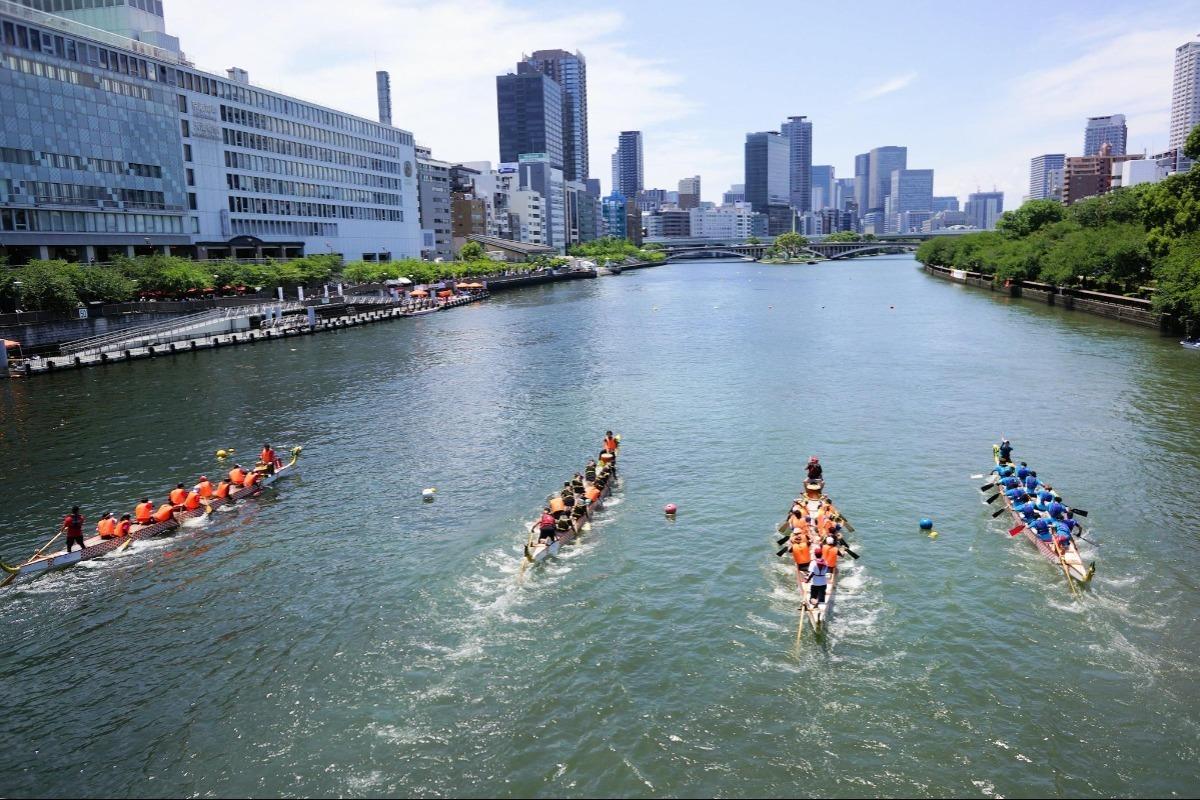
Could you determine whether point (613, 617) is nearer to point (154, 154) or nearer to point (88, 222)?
point (88, 222)

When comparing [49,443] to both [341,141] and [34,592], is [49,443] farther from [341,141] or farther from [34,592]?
[341,141]

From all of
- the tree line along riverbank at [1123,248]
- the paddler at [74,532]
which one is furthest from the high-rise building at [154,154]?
the tree line along riverbank at [1123,248]

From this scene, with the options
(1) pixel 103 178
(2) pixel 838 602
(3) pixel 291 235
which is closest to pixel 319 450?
(2) pixel 838 602

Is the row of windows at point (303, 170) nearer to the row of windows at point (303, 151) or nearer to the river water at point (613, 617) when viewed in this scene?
the row of windows at point (303, 151)

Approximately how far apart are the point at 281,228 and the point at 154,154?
104 feet

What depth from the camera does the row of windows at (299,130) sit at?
A: 133500 mm

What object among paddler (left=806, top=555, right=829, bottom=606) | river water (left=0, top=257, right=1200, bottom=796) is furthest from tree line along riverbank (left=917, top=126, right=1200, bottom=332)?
paddler (left=806, top=555, right=829, bottom=606)

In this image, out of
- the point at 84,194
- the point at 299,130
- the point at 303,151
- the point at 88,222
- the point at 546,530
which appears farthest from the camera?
the point at 303,151

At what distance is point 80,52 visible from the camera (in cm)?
10069

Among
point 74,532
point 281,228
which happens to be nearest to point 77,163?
point 281,228

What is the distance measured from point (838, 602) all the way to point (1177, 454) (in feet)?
86.5

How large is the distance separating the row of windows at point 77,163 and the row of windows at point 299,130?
909 inches

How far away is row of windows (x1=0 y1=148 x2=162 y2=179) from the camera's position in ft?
304

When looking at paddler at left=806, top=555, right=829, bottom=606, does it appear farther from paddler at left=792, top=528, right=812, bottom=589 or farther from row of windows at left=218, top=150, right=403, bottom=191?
row of windows at left=218, top=150, right=403, bottom=191
